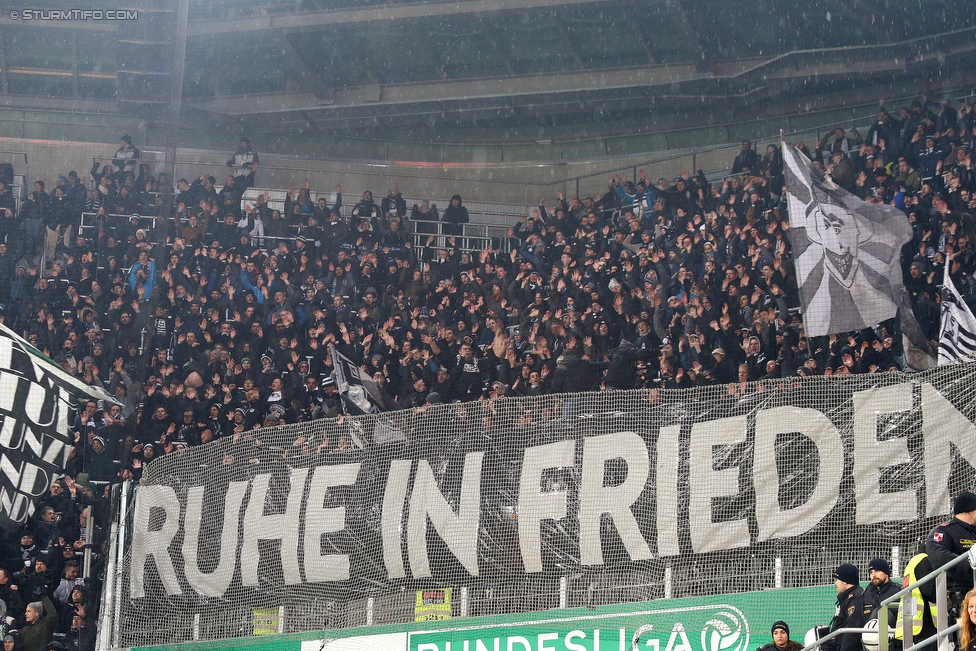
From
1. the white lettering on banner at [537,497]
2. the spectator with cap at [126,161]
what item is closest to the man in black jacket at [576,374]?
the white lettering on banner at [537,497]

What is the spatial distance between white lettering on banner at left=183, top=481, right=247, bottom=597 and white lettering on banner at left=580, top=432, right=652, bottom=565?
395cm

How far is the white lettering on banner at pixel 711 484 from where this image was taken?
10617mm

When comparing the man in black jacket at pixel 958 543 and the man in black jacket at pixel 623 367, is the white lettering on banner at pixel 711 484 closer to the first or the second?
the man in black jacket at pixel 623 367

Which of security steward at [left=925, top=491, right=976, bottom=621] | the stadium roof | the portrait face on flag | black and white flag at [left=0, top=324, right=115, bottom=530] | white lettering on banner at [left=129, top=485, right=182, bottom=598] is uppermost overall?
the stadium roof

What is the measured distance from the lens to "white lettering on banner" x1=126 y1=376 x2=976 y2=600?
1024 centimetres

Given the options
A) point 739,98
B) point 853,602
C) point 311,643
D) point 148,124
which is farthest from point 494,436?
point 148,124

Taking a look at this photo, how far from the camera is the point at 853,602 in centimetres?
800

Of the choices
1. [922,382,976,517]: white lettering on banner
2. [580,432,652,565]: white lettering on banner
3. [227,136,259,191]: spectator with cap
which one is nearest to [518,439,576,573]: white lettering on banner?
[580,432,652,565]: white lettering on banner

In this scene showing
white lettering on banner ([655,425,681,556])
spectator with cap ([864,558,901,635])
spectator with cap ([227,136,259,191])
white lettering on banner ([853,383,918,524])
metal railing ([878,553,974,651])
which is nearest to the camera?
metal railing ([878,553,974,651])

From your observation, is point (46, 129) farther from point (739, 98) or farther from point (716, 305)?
point (716, 305)

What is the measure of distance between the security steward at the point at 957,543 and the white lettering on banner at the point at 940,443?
2598 millimetres

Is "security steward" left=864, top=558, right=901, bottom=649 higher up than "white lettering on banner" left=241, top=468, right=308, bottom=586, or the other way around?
"white lettering on banner" left=241, top=468, right=308, bottom=586

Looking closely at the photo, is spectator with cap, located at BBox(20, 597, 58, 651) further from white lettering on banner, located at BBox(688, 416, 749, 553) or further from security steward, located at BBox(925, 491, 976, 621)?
security steward, located at BBox(925, 491, 976, 621)

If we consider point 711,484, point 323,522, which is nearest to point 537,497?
point 711,484
